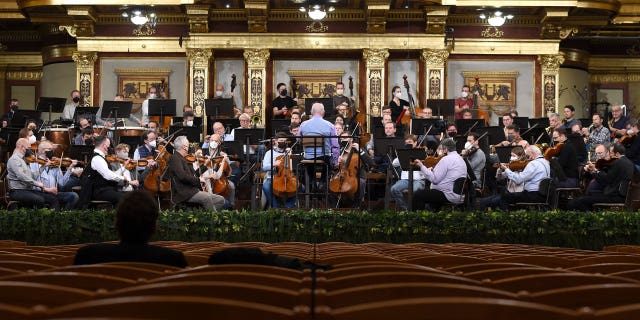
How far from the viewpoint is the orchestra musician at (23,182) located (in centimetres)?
1153

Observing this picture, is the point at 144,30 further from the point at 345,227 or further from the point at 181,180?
the point at 345,227

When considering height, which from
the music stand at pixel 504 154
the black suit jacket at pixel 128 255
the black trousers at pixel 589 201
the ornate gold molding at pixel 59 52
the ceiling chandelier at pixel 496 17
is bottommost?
the black trousers at pixel 589 201

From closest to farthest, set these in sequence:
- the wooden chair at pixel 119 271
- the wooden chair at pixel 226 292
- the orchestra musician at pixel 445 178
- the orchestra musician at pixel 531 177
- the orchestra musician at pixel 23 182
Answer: the wooden chair at pixel 226 292 < the wooden chair at pixel 119 271 < the orchestra musician at pixel 445 178 < the orchestra musician at pixel 23 182 < the orchestra musician at pixel 531 177

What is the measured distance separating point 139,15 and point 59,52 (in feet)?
12.9

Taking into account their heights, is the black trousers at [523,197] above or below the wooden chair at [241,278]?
below

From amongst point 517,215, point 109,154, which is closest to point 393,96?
point 109,154

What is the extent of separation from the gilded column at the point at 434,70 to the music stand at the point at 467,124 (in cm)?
460

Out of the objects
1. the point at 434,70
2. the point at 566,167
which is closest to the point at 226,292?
the point at 566,167

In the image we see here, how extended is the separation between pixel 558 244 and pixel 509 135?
401 centimetres

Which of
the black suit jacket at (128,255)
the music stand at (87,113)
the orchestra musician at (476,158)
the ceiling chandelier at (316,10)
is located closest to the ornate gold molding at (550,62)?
the ceiling chandelier at (316,10)

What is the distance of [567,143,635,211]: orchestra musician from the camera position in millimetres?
11227

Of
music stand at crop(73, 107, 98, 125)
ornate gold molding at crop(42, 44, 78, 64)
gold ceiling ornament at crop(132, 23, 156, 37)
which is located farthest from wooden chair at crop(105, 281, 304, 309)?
ornate gold molding at crop(42, 44, 78, 64)

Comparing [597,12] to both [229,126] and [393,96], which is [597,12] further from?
[229,126]

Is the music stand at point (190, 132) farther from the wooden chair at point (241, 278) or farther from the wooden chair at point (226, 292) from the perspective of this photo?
the wooden chair at point (226, 292)
